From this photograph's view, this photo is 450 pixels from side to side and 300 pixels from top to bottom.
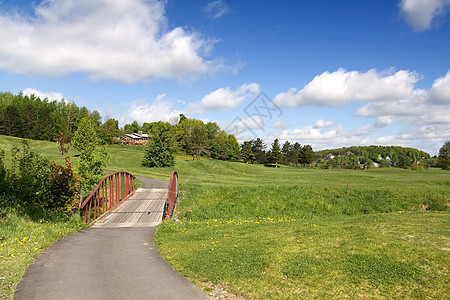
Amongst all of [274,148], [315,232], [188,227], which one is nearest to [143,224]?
[188,227]

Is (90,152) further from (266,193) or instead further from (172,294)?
(172,294)

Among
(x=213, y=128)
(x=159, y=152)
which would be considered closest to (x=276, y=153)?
(x=159, y=152)

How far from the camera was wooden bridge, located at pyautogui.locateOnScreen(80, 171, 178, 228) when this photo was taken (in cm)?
1487

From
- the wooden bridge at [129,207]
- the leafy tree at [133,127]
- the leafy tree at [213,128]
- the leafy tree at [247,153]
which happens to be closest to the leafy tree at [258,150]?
the leafy tree at [247,153]

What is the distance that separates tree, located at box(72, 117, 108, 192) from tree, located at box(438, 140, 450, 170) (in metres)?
77.8

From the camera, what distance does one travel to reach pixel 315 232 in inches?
441

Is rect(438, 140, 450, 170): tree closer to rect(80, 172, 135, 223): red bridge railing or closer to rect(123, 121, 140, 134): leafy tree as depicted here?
rect(80, 172, 135, 223): red bridge railing

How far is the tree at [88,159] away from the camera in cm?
1792

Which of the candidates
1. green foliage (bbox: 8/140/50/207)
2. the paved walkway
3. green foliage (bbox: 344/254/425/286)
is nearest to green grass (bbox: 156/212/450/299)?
green foliage (bbox: 344/254/425/286)

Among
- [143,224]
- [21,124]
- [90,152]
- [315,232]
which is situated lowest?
[143,224]

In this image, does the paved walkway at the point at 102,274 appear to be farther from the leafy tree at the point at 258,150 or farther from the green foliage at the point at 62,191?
the leafy tree at the point at 258,150

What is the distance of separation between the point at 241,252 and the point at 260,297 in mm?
2698

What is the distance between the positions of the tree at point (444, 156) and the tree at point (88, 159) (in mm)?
77815

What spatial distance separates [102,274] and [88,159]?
12263 mm
